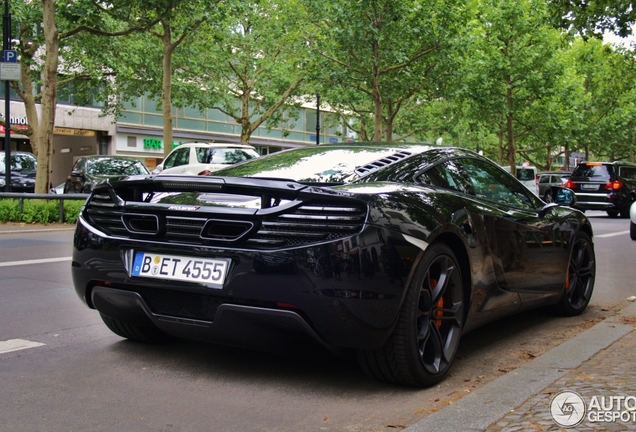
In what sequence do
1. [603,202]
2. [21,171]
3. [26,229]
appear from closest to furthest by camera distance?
[26,229] → [603,202] → [21,171]

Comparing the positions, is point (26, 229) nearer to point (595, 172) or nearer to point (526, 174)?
point (595, 172)

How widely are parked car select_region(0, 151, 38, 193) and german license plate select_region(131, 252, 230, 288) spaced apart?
2400cm

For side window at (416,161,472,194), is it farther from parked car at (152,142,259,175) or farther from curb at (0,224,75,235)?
parked car at (152,142,259,175)

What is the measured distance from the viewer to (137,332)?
496 cm

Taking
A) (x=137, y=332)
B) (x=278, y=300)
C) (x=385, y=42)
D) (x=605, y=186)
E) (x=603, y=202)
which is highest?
(x=385, y=42)

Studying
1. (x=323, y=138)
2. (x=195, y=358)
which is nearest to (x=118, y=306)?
(x=195, y=358)

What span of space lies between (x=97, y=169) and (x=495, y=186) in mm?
Result: 20370

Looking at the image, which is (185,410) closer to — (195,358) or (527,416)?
(195,358)

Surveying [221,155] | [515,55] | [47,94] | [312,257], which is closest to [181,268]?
[312,257]

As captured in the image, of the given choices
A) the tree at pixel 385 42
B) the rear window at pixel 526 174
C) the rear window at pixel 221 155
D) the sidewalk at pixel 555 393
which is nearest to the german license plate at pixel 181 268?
the sidewalk at pixel 555 393

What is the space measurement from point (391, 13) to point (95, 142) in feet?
66.9

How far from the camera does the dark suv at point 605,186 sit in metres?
25.1

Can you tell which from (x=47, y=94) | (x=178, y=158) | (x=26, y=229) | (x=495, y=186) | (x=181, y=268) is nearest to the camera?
(x=181, y=268)

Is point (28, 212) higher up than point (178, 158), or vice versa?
point (178, 158)
